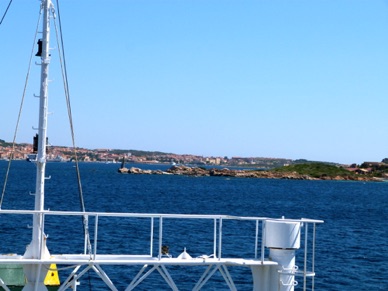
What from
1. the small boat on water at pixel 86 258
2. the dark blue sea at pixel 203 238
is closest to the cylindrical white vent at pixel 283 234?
the small boat on water at pixel 86 258

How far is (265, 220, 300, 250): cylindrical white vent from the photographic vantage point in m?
14.9

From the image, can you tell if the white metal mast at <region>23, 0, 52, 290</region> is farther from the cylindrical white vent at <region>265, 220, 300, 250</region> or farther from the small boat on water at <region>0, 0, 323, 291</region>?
the cylindrical white vent at <region>265, 220, 300, 250</region>

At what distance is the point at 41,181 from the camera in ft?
46.6

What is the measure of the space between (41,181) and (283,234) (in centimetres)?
486

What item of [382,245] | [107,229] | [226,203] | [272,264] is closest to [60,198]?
[226,203]

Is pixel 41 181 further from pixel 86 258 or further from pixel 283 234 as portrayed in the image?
pixel 283 234

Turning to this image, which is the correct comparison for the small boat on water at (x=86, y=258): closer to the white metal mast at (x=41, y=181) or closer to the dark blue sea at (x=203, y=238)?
the white metal mast at (x=41, y=181)

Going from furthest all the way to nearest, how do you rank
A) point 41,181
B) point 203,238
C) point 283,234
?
point 203,238, point 283,234, point 41,181

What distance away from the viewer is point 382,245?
171ft

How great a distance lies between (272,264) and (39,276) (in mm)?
4565

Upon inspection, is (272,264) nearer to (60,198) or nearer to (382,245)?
(382,245)

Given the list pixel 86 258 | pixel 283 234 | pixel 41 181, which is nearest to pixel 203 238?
pixel 283 234

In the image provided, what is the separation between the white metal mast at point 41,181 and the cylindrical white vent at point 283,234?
14.6ft

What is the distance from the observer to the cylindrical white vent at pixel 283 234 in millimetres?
14898
